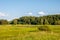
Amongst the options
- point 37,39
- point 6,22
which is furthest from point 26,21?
point 37,39

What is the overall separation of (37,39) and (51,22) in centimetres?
8746

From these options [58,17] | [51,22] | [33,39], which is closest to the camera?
[33,39]

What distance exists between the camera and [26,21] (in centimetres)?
11969

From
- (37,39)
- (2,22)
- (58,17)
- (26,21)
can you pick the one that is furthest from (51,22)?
(37,39)

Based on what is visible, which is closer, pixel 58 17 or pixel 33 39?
pixel 33 39

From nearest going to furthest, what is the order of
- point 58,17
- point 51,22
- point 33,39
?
point 33,39, point 51,22, point 58,17

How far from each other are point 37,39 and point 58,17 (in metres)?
101

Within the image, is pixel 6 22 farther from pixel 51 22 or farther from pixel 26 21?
pixel 51 22

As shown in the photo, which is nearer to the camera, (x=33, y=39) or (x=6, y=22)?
(x=33, y=39)

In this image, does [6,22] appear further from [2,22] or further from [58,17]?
[58,17]

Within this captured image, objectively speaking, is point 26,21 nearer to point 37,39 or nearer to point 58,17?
point 58,17

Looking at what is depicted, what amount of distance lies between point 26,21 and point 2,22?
20.1 m

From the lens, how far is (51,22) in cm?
10444

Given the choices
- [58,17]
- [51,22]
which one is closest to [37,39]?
[51,22]
